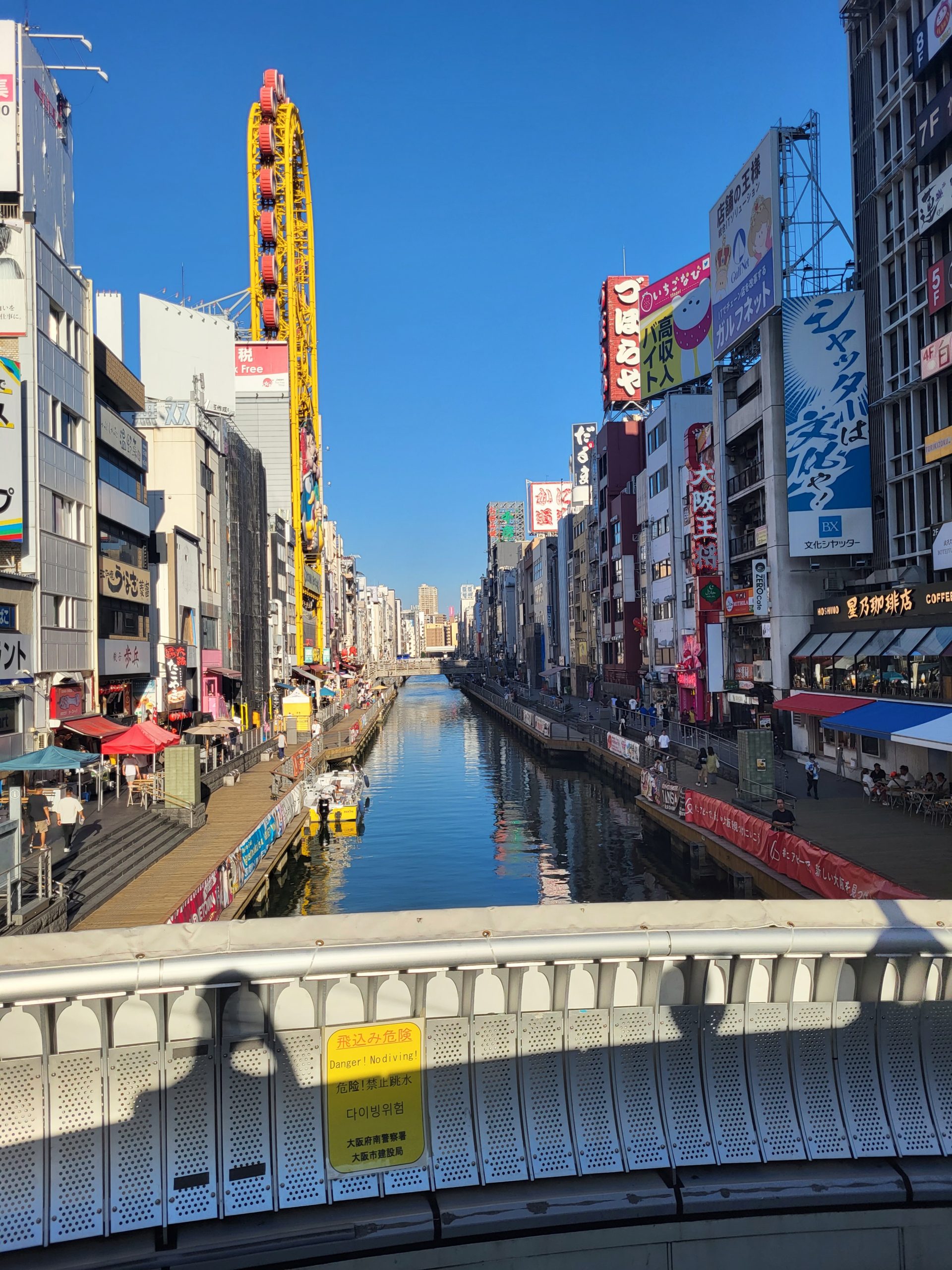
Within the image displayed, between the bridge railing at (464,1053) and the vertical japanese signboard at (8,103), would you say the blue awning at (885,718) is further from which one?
the vertical japanese signboard at (8,103)

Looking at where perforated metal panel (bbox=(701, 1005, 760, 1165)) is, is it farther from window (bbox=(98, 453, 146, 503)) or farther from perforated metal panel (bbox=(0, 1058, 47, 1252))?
window (bbox=(98, 453, 146, 503))

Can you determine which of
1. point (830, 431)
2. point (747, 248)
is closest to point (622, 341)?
point (747, 248)

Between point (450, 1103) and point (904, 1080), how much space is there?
421 centimetres

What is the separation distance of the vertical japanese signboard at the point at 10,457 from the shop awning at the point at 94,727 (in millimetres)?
6936

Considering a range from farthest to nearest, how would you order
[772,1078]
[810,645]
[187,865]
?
1. [810,645]
2. [187,865]
3. [772,1078]

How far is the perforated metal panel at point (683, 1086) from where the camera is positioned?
26.2ft

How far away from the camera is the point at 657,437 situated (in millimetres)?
68625

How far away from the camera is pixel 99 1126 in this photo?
7250 mm

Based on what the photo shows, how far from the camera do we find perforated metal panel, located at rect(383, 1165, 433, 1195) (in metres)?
7.54

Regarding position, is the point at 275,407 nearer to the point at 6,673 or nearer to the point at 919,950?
the point at 6,673

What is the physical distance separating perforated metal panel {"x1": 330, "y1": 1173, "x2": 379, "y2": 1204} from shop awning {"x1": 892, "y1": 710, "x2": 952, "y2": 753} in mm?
20785

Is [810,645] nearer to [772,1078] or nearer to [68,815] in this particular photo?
[68,815]

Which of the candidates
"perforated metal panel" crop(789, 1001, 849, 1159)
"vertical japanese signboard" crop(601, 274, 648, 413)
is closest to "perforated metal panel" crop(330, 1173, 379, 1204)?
"perforated metal panel" crop(789, 1001, 849, 1159)

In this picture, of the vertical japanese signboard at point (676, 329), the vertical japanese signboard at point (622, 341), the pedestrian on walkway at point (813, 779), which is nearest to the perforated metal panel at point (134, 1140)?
the pedestrian on walkway at point (813, 779)
